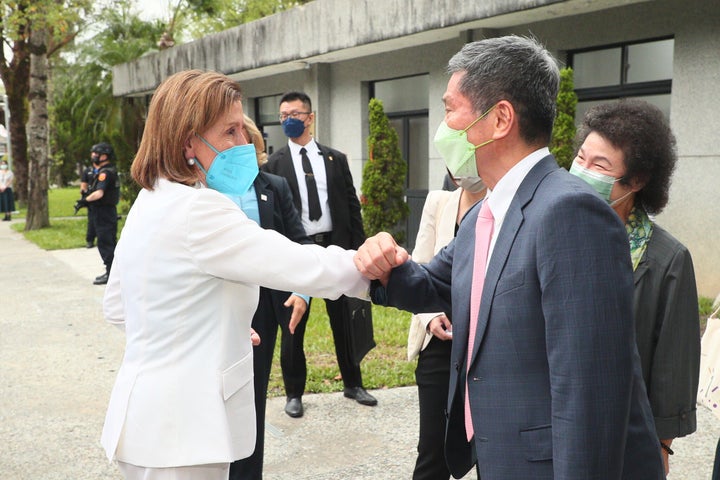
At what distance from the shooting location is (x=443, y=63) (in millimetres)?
11602

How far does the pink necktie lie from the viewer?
194cm

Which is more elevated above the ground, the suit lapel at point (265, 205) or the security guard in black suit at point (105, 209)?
the suit lapel at point (265, 205)

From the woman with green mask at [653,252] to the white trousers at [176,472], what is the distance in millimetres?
1453

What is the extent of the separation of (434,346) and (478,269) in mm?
1551

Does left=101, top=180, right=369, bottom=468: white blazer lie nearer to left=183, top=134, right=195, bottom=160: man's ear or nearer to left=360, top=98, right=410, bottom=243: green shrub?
left=183, top=134, right=195, bottom=160: man's ear

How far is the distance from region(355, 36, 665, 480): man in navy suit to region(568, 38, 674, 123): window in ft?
25.5

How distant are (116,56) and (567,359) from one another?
1010 inches

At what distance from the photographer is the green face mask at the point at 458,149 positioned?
200 centimetres

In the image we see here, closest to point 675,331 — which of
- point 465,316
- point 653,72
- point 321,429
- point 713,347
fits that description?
point 713,347

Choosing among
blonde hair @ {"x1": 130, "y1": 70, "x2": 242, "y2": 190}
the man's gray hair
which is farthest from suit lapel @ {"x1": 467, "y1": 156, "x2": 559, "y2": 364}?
blonde hair @ {"x1": 130, "y1": 70, "x2": 242, "y2": 190}

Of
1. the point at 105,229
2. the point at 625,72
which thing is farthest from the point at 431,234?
the point at 105,229

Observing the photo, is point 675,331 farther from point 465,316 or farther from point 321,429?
point 321,429

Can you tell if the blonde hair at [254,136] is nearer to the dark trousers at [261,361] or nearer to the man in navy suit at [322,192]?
the dark trousers at [261,361]

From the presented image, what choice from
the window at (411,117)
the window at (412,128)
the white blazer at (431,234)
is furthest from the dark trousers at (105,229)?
the white blazer at (431,234)
